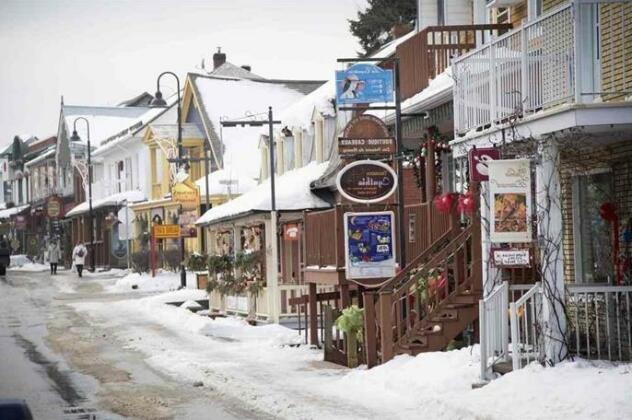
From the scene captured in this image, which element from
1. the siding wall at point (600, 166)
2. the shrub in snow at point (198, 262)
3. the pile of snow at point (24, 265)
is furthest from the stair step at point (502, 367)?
the pile of snow at point (24, 265)

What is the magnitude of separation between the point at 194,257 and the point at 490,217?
2198 cm

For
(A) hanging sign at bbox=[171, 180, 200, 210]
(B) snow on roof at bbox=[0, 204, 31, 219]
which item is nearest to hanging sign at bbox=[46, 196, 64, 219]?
(B) snow on roof at bbox=[0, 204, 31, 219]

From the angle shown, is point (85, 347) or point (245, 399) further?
point (85, 347)

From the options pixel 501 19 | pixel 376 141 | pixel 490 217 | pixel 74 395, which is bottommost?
pixel 74 395

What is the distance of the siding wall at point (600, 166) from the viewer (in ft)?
54.9

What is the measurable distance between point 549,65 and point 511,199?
1.73 meters

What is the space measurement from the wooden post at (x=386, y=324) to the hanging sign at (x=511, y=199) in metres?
3.53

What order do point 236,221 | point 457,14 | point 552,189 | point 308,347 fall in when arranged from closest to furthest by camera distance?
point 552,189 < point 308,347 < point 457,14 < point 236,221

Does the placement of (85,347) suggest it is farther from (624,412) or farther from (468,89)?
(624,412)

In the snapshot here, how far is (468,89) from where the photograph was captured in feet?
58.5

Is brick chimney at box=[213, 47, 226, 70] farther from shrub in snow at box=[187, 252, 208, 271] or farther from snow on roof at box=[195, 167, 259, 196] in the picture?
shrub in snow at box=[187, 252, 208, 271]

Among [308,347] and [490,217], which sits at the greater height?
[490,217]

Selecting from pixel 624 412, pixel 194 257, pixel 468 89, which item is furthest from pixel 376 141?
pixel 194 257

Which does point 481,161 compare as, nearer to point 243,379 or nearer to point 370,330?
point 370,330
